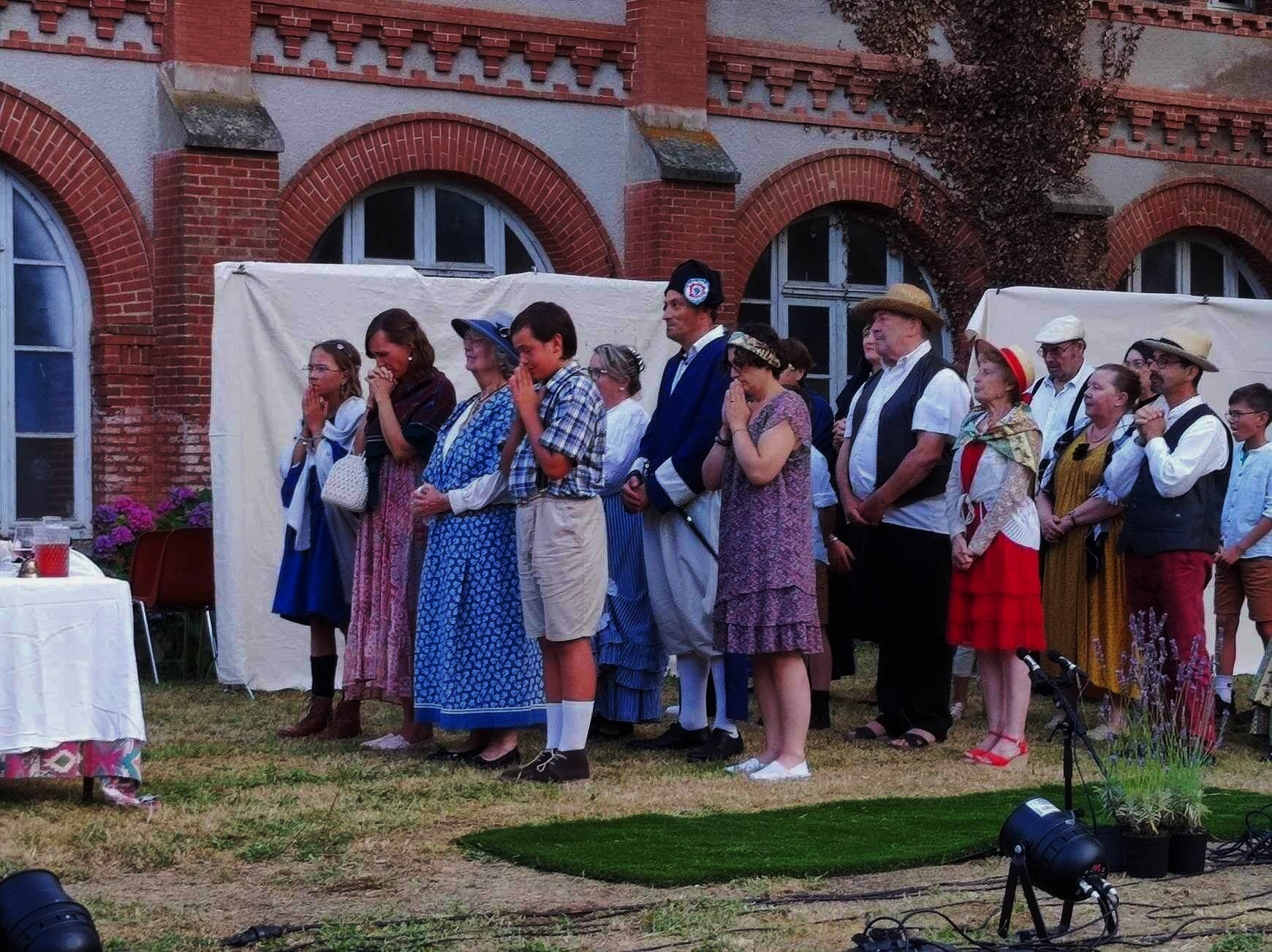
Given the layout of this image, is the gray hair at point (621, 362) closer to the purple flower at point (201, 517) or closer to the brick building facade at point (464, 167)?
the purple flower at point (201, 517)

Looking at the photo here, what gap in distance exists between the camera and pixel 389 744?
882cm

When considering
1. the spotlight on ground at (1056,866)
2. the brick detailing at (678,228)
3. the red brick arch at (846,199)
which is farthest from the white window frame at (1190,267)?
the spotlight on ground at (1056,866)

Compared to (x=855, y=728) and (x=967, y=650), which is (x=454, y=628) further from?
(x=967, y=650)

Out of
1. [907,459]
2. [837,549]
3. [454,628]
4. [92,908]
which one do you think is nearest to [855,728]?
[837,549]

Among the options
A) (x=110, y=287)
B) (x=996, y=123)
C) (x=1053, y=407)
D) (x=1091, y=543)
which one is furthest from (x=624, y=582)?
(x=996, y=123)

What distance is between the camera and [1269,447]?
33.9 feet

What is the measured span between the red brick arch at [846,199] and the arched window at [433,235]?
1.66 m

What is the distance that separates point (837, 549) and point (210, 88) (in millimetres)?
5791

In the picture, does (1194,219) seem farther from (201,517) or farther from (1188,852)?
(1188,852)

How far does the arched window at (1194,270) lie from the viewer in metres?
17.6

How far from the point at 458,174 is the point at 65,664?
7825 millimetres

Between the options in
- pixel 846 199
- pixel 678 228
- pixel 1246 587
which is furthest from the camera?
pixel 846 199

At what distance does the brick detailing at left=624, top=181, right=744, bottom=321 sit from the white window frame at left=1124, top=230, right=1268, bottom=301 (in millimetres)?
4216

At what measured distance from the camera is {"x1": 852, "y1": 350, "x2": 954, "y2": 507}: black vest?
8.93 m
